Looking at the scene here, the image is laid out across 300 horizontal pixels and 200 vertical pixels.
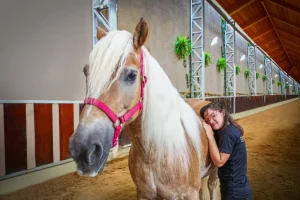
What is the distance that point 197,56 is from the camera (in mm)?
7859

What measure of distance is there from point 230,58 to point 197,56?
5.13 meters

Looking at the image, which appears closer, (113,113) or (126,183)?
(113,113)

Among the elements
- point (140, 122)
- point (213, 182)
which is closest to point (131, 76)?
point (140, 122)

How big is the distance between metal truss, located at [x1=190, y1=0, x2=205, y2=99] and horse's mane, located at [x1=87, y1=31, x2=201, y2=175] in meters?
6.20

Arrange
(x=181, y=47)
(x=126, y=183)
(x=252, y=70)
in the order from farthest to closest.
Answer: (x=252, y=70)
(x=181, y=47)
(x=126, y=183)

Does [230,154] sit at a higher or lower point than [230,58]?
lower

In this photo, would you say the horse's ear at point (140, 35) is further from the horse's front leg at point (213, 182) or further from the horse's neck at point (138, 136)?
the horse's front leg at point (213, 182)

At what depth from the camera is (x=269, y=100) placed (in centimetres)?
1641

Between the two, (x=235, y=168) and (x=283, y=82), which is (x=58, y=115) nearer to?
(x=235, y=168)

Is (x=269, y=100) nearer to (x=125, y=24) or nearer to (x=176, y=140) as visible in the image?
(x=125, y=24)

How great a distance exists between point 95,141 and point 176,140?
58 centimetres

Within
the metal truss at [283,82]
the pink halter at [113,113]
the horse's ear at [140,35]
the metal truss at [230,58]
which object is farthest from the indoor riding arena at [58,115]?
the metal truss at [283,82]

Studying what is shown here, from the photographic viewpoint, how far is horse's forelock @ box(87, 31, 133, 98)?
944 mm

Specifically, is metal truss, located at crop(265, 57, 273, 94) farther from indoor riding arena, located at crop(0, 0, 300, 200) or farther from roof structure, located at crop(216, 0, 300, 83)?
indoor riding arena, located at crop(0, 0, 300, 200)
